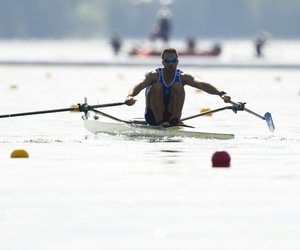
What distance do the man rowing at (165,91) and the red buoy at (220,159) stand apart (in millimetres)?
3536

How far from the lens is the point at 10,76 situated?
41438 millimetres

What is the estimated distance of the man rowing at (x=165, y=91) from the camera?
17.3 metres

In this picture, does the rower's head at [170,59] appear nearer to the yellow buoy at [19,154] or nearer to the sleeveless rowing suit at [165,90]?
the sleeveless rowing suit at [165,90]

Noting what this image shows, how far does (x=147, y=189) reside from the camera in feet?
39.1

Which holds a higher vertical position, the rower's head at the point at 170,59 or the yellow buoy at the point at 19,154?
the rower's head at the point at 170,59

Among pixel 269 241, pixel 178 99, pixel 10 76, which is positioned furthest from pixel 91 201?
→ pixel 10 76

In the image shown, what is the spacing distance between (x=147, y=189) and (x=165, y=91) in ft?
18.5

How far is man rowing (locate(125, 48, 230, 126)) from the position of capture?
17312 millimetres

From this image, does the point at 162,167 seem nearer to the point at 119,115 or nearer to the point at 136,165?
the point at 136,165

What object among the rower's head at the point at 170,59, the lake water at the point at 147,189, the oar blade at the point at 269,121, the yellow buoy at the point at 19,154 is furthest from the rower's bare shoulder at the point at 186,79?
the yellow buoy at the point at 19,154

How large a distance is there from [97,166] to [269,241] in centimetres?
489

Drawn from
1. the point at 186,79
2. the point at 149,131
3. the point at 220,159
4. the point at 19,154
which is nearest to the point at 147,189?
the point at 220,159

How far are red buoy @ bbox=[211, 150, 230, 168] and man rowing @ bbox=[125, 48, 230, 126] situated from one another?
139 inches

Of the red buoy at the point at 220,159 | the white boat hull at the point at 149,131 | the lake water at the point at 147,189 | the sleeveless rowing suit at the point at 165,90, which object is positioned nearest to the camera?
the lake water at the point at 147,189
